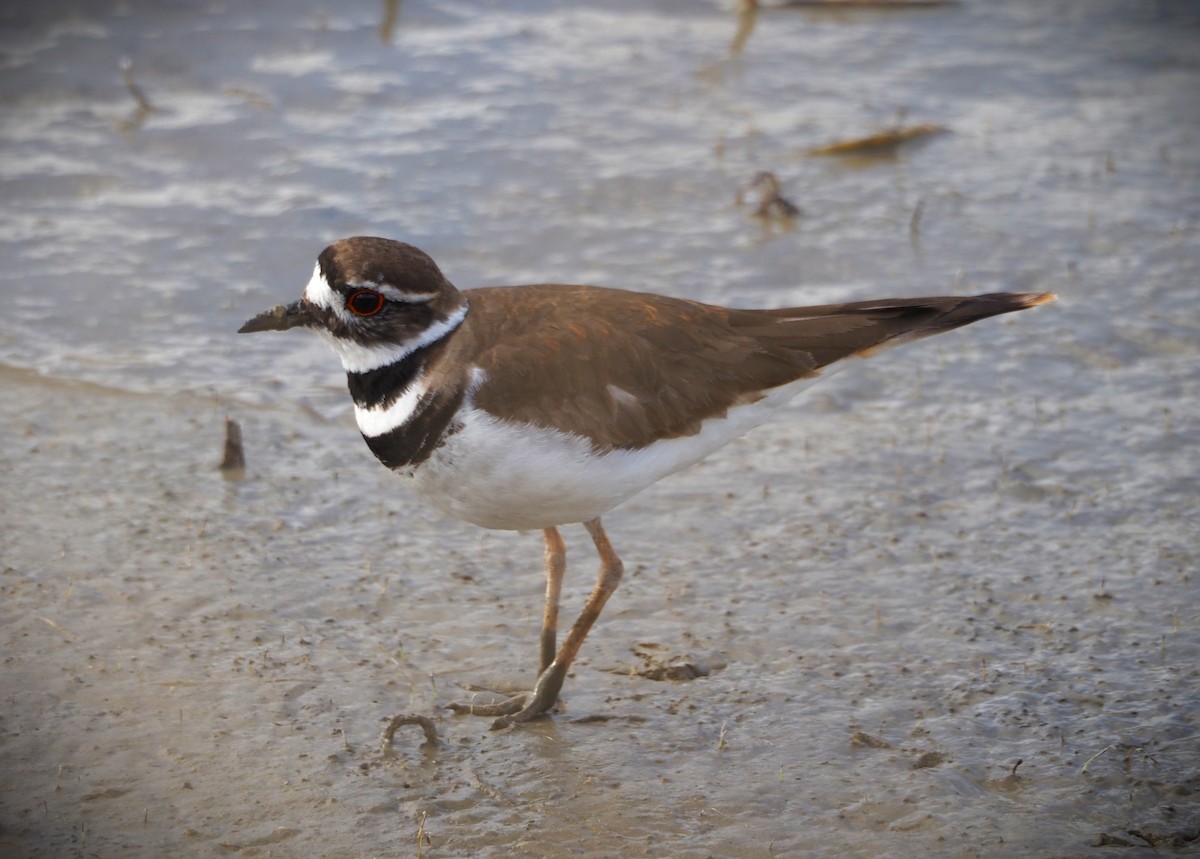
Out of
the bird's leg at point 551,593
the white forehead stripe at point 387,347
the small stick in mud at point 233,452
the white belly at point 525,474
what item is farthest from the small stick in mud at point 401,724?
the small stick in mud at point 233,452

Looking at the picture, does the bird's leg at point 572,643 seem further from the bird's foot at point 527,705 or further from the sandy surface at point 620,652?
the sandy surface at point 620,652

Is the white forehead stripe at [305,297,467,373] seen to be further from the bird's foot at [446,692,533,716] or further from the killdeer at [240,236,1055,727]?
the bird's foot at [446,692,533,716]

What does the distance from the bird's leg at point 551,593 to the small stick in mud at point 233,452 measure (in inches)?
68.1

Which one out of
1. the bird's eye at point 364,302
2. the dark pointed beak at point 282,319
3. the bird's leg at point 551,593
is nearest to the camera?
the bird's eye at point 364,302

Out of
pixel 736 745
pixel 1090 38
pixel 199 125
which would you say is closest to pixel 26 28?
pixel 199 125

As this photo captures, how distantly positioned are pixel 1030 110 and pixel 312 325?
674cm

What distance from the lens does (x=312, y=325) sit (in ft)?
15.8

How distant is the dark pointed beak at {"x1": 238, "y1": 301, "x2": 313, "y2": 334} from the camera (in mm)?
4824

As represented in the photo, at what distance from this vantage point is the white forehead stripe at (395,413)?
4.62m

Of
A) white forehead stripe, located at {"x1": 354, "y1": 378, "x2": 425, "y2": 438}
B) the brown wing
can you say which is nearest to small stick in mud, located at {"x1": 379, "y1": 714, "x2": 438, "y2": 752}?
white forehead stripe, located at {"x1": 354, "y1": 378, "x2": 425, "y2": 438}

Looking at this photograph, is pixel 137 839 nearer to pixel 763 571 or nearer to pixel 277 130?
pixel 763 571

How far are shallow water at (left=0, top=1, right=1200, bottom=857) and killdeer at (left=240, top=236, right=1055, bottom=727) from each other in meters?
0.60

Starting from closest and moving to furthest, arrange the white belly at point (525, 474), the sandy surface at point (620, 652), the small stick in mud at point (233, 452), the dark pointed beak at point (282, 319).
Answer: the sandy surface at point (620, 652), the white belly at point (525, 474), the dark pointed beak at point (282, 319), the small stick in mud at point (233, 452)

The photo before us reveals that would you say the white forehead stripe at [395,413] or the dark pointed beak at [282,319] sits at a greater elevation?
the dark pointed beak at [282,319]
